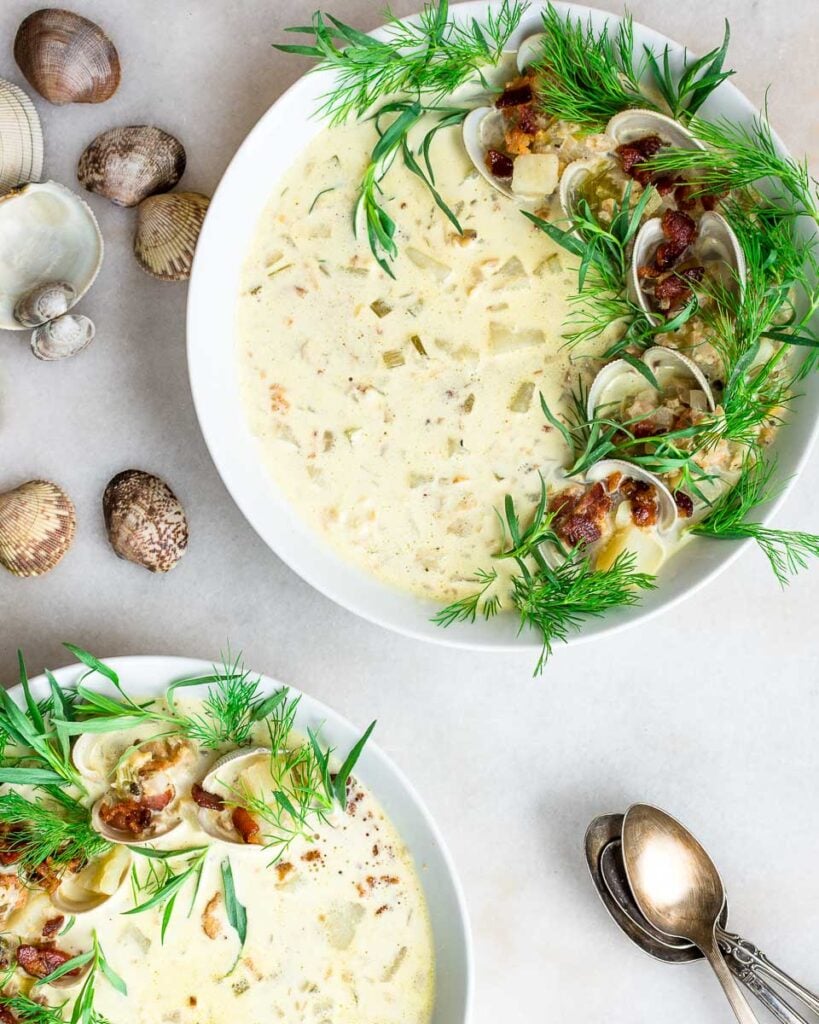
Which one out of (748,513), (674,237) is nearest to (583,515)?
(748,513)

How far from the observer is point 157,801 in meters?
2.42

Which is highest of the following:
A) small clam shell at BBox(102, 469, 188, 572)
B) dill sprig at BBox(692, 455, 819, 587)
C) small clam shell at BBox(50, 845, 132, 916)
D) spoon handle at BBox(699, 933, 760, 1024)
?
dill sprig at BBox(692, 455, 819, 587)

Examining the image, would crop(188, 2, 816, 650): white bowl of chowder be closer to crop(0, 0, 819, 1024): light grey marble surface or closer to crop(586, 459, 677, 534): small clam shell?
crop(586, 459, 677, 534): small clam shell

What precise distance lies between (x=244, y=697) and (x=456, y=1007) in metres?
0.94

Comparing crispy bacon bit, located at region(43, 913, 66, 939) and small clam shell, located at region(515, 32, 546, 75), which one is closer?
small clam shell, located at region(515, 32, 546, 75)

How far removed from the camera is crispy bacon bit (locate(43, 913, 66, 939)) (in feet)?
8.06

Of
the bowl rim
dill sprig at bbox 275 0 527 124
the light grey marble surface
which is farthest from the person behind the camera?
the light grey marble surface

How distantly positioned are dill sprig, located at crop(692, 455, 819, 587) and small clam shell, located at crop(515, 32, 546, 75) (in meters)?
1.06

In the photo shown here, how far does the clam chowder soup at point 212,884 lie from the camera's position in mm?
2410

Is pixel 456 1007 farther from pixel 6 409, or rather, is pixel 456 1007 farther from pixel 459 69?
pixel 459 69

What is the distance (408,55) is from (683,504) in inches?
48.2

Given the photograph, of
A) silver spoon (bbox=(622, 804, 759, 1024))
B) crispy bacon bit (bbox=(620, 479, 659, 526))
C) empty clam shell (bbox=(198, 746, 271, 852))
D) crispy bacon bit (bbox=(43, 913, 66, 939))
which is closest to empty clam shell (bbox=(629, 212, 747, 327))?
crispy bacon bit (bbox=(620, 479, 659, 526))

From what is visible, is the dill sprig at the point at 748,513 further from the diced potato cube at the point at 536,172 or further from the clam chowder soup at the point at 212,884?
the clam chowder soup at the point at 212,884

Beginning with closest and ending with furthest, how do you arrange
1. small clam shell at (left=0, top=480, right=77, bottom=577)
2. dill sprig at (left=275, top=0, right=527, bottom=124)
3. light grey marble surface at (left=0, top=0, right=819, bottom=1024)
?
dill sprig at (left=275, top=0, right=527, bottom=124) < small clam shell at (left=0, top=480, right=77, bottom=577) < light grey marble surface at (left=0, top=0, right=819, bottom=1024)
